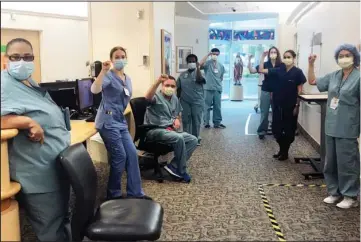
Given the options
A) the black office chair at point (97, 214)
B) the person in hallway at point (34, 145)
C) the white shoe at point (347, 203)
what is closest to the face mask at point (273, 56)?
the white shoe at point (347, 203)

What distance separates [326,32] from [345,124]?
2396mm

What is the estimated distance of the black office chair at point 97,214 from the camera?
202 cm

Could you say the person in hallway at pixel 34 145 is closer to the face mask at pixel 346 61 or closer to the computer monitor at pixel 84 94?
the computer monitor at pixel 84 94

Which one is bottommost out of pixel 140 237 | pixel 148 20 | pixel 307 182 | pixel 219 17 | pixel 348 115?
pixel 307 182

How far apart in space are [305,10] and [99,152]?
437 cm

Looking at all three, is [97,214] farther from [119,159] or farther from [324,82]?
[324,82]

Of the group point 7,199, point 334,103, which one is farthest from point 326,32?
point 7,199

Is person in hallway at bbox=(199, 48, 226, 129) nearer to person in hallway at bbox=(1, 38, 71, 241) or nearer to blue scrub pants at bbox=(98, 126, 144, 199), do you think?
blue scrub pants at bbox=(98, 126, 144, 199)

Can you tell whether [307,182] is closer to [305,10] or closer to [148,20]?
[148,20]

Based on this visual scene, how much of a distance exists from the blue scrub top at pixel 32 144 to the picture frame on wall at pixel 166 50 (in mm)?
3308

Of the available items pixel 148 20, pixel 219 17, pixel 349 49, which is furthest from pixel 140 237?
pixel 219 17

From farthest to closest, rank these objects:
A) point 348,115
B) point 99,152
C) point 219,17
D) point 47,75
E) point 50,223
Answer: point 219,17 → point 47,75 → point 99,152 → point 348,115 → point 50,223

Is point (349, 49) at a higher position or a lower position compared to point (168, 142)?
higher

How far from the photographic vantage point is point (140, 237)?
2.01 metres
